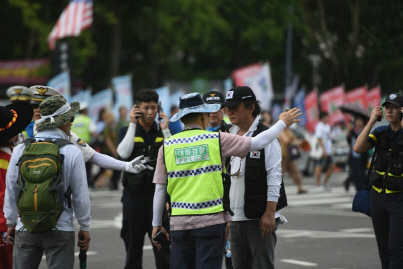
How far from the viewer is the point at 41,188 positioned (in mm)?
5070

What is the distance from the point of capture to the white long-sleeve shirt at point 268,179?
18.6ft

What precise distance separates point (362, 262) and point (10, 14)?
3714cm

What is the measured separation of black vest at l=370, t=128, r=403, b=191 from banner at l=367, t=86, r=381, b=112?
764 inches

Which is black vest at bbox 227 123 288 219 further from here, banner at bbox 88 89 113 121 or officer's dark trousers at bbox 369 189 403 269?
banner at bbox 88 89 113 121

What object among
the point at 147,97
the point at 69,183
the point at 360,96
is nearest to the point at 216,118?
the point at 147,97

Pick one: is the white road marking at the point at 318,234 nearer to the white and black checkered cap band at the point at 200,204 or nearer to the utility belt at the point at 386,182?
the utility belt at the point at 386,182

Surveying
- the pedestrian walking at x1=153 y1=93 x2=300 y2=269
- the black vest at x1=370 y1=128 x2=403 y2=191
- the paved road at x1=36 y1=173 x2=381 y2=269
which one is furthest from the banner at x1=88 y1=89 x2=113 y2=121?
the pedestrian walking at x1=153 y1=93 x2=300 y2=269

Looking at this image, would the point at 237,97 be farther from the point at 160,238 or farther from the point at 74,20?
the point at 74,20

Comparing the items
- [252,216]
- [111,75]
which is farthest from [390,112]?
[111,75]

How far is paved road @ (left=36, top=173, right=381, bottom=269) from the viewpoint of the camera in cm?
885

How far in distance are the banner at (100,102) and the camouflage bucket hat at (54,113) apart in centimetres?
1959

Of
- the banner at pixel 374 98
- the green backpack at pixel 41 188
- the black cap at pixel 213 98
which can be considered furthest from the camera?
the banner at pixel 374 98

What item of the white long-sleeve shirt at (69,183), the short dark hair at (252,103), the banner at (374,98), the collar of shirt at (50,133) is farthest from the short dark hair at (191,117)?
the banner at (374,98)

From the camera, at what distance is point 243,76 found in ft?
93.6
